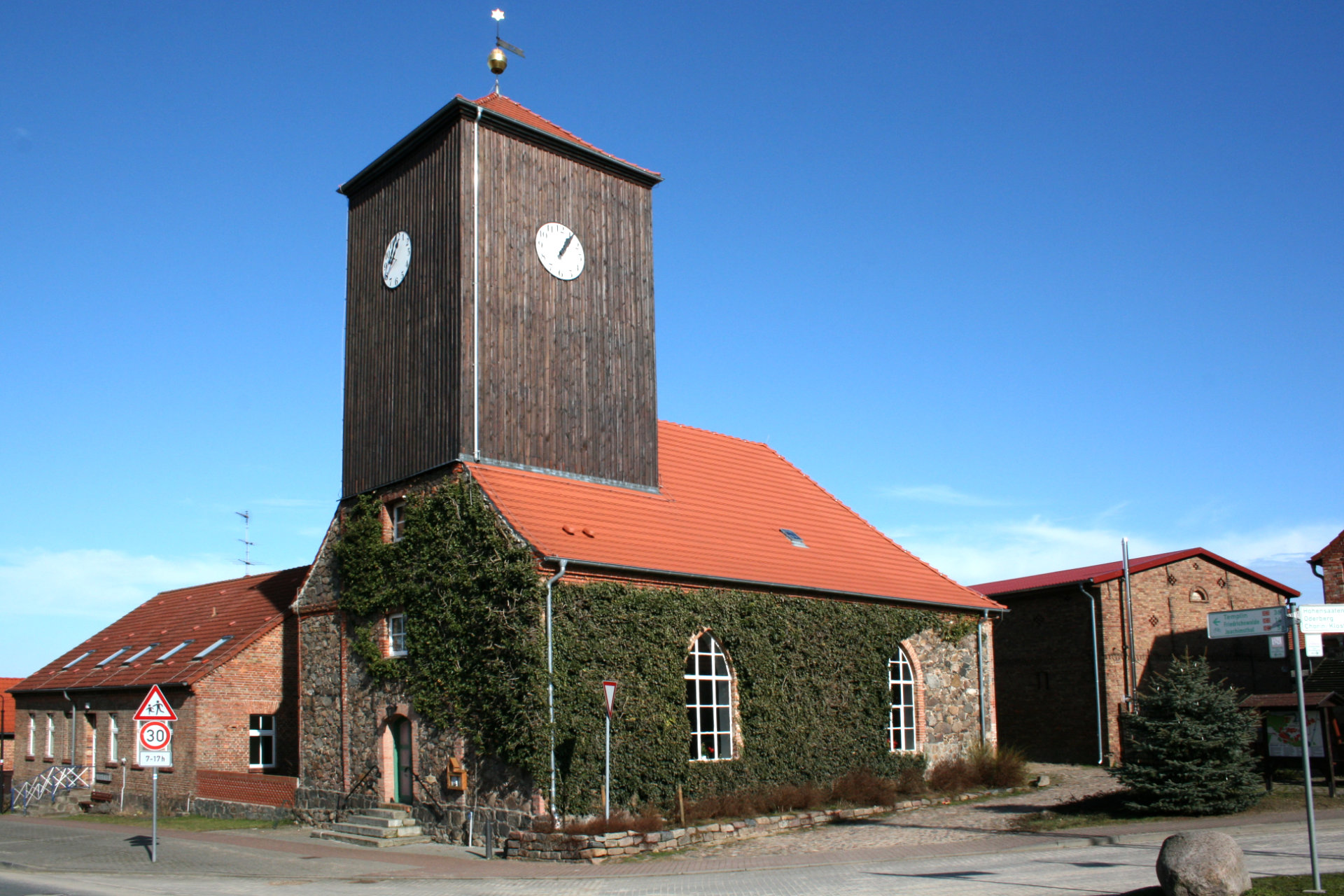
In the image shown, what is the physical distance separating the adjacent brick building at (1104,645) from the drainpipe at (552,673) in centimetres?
1582

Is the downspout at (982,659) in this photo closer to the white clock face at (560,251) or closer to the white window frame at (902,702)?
the white window frame at (902,702)

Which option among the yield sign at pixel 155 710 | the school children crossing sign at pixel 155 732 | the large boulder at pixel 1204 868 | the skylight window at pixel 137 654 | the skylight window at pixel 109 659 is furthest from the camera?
the skylight window at pixel 109 659

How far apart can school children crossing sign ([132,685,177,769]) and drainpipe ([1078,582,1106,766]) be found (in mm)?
20894

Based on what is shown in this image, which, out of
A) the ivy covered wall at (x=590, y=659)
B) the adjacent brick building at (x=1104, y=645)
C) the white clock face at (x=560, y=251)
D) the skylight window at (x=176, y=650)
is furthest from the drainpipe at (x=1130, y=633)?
the skylight window at (x=176, y=650)

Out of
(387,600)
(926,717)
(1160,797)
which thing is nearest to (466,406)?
(387,600)

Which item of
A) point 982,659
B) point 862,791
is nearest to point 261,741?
point 862,791

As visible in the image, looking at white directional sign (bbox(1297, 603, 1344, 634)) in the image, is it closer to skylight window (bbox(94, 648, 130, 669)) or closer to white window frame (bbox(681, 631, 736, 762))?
white window frame (bbox(681, 631, 736, 762))

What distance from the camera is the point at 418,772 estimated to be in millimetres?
18969

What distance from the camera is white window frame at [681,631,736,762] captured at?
19156 millimetres

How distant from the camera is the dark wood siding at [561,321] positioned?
20484mm

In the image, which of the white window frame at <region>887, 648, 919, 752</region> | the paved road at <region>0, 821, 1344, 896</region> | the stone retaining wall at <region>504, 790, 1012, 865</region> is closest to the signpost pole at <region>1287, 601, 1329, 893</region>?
the paved road at <region>0, 821, 1344, 896</region>

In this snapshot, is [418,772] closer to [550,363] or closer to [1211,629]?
[550,363]

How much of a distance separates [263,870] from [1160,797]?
13.2 metres

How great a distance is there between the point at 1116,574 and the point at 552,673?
1676cm
